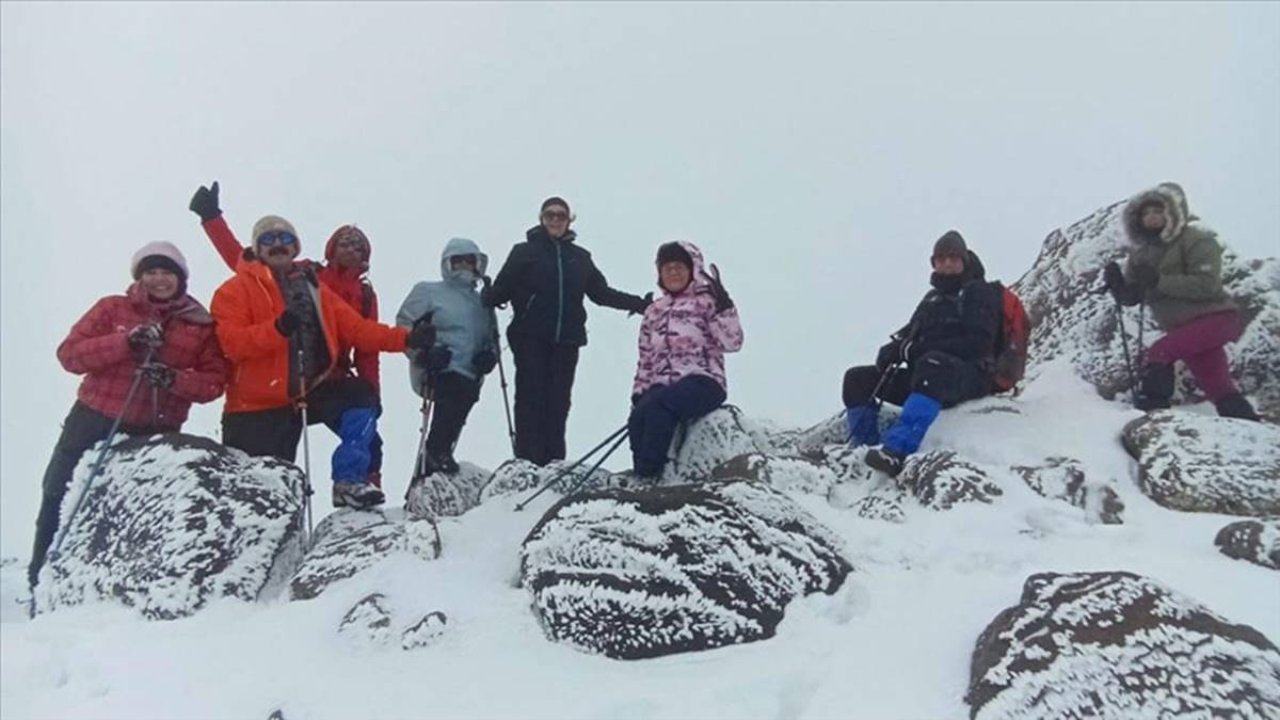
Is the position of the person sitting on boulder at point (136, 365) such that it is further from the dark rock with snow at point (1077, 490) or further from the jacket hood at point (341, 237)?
the dark rock with snow at point (1077, 490)

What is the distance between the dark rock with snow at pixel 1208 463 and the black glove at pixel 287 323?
286 inches

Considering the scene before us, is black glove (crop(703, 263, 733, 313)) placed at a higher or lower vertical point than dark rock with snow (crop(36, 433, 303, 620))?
higher

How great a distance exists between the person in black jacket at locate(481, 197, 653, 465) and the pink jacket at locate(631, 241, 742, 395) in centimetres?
96

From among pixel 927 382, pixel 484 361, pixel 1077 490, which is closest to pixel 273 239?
pixel 484 361

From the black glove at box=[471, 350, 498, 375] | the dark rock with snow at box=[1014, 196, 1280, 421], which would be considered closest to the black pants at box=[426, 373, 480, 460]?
the black glove at box=[471, 350, 498, 375]

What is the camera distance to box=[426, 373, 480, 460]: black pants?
10398 mm

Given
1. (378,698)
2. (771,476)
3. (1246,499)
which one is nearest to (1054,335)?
(1246,499)

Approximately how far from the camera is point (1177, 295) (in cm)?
1071

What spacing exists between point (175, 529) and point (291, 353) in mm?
1927

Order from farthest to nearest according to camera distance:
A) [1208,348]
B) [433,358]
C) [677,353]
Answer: [1208,348]
[433,358]
[677,353]

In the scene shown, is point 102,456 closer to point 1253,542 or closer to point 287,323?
point 287,323

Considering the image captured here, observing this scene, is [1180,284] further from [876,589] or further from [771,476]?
[876,589]

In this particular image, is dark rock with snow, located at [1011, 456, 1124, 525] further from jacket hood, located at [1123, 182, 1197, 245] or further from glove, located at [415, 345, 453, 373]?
glove, located at [415, 345, 453, 373]

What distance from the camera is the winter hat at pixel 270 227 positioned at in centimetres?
965
